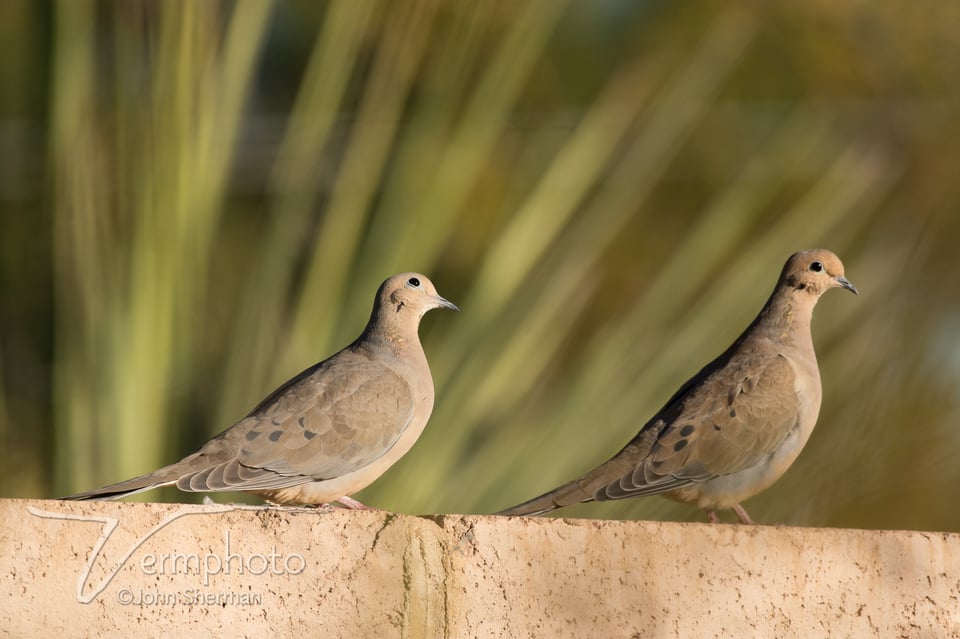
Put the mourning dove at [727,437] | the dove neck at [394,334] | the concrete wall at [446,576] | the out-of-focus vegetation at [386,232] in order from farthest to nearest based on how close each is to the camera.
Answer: the out-of-focus vegetation at [386,232] → the dove neck at [394,334] → the mourning dove at [727,437] → the concrete wall at [446,576]

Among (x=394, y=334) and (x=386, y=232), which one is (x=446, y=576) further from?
(x=386, y=232)

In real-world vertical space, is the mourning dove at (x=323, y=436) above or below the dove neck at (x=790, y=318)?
below

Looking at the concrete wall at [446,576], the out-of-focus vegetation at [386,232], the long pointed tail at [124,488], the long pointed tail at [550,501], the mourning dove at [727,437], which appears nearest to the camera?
the concrete wall at [446,576]

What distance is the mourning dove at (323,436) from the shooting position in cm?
457

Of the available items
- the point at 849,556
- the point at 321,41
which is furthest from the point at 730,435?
the point at 321,41

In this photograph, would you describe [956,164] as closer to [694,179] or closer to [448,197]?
[694,179]

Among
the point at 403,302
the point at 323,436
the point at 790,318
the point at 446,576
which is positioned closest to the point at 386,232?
the point at 403,302

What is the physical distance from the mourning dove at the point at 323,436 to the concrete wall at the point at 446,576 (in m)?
0.80

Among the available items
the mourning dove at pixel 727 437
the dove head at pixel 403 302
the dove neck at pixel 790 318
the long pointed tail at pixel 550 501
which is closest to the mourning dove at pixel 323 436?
the dove head at pixel 403 302

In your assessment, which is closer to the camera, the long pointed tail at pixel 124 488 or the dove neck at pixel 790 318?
the long pointed tail at pixel 124 488

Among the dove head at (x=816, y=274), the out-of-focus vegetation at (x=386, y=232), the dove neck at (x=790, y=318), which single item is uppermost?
the dove head at (x=816, y=274)

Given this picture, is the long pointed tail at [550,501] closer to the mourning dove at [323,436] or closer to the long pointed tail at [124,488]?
the mourning dove at [323,436]

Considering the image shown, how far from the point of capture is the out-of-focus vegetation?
574 centimetres

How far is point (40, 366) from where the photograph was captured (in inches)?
306
